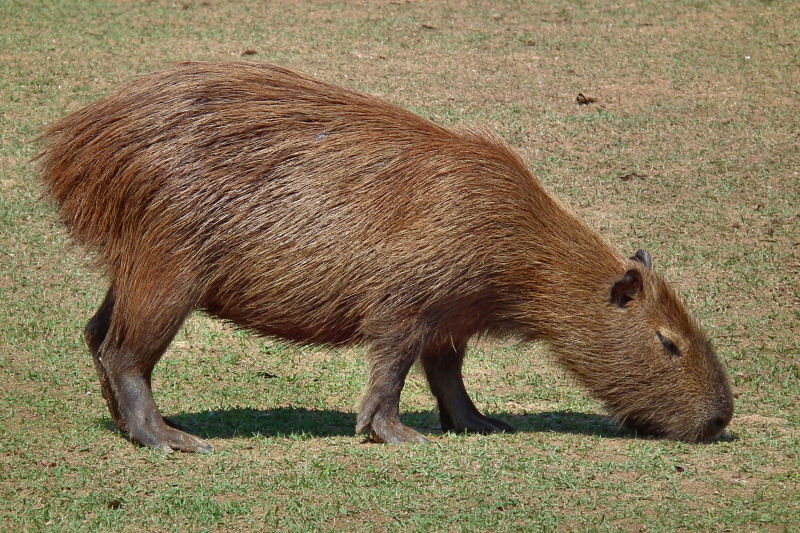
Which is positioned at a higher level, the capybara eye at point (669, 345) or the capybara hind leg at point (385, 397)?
the capybara eye at point (669, 345)

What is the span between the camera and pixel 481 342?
7.49 meters

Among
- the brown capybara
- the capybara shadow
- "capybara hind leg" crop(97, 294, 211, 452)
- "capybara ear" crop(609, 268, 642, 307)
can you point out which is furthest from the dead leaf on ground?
"capybara hind leg" crop(97, 294, 211, 452)

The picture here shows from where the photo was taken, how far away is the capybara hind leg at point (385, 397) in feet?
18.0

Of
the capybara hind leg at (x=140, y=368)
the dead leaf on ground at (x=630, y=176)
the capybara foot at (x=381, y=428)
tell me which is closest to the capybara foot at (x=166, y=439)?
the capybara hind leg at (x=140, y=368)

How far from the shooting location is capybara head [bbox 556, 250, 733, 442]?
5.62m

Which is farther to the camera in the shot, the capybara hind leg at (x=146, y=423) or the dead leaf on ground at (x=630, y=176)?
the dead leaf on ground at (x=630, y=176)

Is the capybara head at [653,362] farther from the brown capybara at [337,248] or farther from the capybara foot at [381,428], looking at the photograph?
the capybara foot at [381,428]

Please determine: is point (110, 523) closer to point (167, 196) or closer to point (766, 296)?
point (167, 196)

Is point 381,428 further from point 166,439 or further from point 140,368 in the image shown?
point 140,368

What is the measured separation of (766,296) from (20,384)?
4.92 meters

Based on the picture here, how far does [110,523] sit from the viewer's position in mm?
4488

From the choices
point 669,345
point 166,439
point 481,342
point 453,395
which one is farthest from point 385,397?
point 481,342

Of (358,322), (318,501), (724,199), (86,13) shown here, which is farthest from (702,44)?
(318,501)

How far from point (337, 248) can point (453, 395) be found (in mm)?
1124
